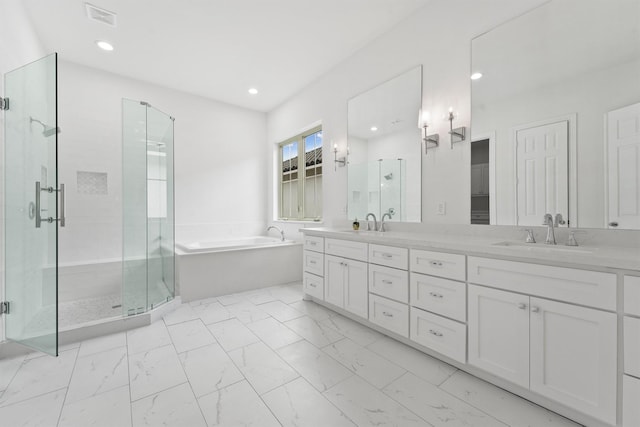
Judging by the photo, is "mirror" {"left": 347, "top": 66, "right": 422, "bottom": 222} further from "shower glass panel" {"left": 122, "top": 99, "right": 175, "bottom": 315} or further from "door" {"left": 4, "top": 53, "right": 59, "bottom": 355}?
"door" {"left": 4, "top": 53, "right": 59, "bottom": 355}

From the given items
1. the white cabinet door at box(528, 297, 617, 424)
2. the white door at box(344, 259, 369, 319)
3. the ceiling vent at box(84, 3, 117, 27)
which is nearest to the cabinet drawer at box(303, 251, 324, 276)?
the white door at box(344, 259, 369, 319)

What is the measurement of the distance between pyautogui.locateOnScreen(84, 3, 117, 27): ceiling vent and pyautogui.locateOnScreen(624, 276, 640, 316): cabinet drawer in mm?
4165

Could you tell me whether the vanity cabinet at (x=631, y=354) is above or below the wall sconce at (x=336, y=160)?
below

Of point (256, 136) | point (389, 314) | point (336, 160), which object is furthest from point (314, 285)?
point (256, 136)

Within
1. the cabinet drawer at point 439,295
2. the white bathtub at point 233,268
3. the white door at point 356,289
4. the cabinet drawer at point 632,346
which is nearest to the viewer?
the cabinet drawer at point 632,346

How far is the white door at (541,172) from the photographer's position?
65.5 inches

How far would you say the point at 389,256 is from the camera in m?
2.08

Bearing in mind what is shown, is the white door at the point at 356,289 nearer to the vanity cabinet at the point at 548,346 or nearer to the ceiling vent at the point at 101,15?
the vanity cabinet at the point at 548,346

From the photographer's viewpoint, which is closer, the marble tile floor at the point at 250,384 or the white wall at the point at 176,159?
the marble tile floor at the point at 250,384

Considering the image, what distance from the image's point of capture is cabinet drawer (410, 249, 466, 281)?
65.4 inches

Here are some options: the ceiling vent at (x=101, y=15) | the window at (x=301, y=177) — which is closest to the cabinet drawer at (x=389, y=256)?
the window at (x=301, y=177)

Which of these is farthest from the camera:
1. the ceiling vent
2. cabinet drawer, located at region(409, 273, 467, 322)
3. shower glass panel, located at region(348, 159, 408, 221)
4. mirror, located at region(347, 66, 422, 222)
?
shower glass panel, located at region(348, 159, 408, 221)

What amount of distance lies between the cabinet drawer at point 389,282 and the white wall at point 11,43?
272 cm

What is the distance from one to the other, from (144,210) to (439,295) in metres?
2.84
